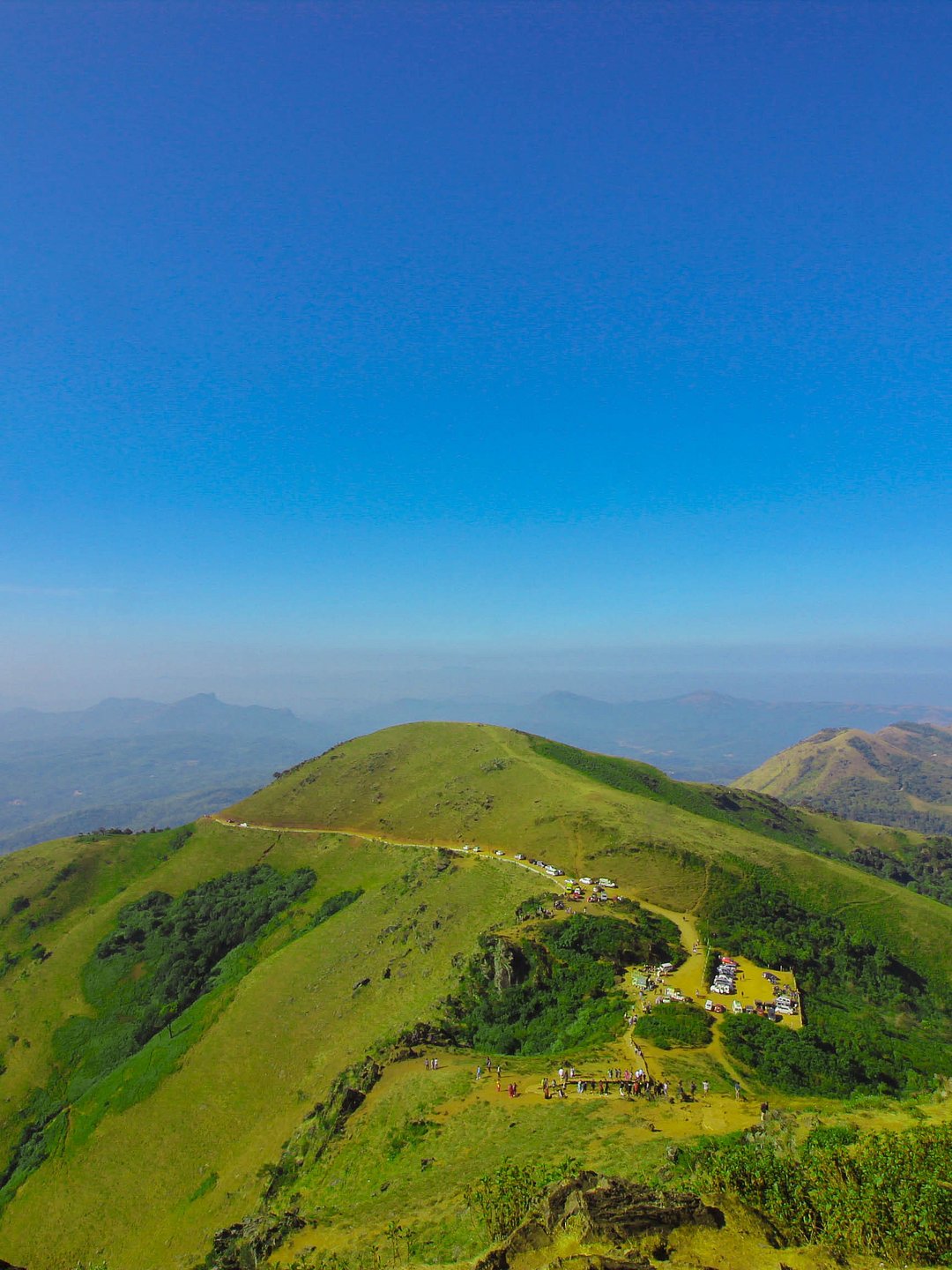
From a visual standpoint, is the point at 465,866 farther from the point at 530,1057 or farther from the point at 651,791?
the point at 651,791

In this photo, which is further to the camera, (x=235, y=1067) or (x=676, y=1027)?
(x=235, y=1067)

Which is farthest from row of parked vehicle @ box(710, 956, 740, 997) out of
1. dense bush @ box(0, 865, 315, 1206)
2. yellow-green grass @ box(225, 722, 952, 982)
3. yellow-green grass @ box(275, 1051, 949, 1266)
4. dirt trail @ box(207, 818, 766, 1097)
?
dense bush @ box(0, 865, 315, 1206)

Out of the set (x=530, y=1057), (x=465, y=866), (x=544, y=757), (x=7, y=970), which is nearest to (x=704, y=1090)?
(x=530, y=1057)

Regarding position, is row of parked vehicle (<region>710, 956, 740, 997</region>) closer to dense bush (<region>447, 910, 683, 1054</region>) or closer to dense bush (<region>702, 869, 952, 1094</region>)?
dense bush (<region>702, 869, 952, 1094</region>)

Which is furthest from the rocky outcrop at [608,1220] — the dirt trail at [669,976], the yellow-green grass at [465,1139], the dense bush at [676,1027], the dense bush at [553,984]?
the dense bush at [553,984]

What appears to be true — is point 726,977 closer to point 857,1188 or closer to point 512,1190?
point 512,1190

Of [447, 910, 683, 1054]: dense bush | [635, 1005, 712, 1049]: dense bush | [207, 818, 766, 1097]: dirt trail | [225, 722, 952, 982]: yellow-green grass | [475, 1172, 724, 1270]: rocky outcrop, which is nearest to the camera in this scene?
[475, 1172, 724, 1270]: rocky outcrop

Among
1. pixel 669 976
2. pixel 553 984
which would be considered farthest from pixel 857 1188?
pixel 553 984
